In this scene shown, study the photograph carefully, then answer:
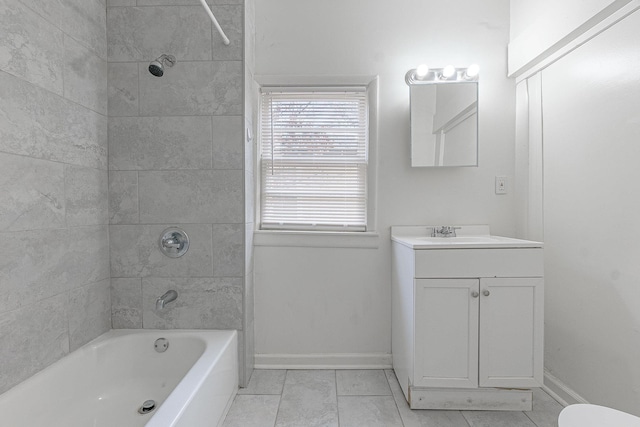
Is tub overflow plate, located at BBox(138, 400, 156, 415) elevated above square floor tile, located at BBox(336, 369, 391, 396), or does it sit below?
above

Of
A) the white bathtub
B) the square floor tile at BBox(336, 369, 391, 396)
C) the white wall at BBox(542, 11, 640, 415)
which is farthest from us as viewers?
the square floor tile at BBox(336, 369, 391, 396)

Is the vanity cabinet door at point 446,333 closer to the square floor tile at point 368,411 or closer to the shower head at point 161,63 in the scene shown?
the square floor tile at point 368,411

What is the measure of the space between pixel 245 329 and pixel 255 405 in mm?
391

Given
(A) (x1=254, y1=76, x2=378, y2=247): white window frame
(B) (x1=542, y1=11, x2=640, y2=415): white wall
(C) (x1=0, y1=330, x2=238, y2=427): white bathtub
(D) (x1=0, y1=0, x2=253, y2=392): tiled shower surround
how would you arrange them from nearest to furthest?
1. (C) (x1=0, y1=330, x2=238, y2=427): white bathtub
2. (B) (x1=542, y1=11, x2=640, y2=415): white wall
3. (D) (x1=0, y1=0, x2=253, y2=392): tiled shower surround
4. (A) (x1=254, y1=76, x2=378, y2=247): white window frame

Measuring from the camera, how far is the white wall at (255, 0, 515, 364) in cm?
207

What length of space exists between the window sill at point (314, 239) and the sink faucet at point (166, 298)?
58cm

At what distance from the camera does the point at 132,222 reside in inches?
69.1

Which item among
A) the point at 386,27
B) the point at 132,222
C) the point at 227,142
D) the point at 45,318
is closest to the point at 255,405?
the point at 45,318

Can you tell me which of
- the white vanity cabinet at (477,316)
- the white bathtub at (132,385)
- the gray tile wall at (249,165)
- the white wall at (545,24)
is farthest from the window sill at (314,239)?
the white wall at (545,24)

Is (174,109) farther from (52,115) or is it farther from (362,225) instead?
(362,225)

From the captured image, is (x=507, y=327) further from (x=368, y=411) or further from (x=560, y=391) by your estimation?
(x=368, y=411)

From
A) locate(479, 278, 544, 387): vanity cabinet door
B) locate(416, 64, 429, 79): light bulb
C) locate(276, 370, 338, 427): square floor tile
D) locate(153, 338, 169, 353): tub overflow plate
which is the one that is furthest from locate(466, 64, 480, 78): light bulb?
locate(153, 338, 169, 353): tub overflow plate

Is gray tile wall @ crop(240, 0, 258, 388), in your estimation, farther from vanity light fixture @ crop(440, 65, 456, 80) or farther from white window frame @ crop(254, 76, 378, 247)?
vanity light fixture @ crop(440, 65, 456, 80)

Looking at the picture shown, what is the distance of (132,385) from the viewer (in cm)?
157
